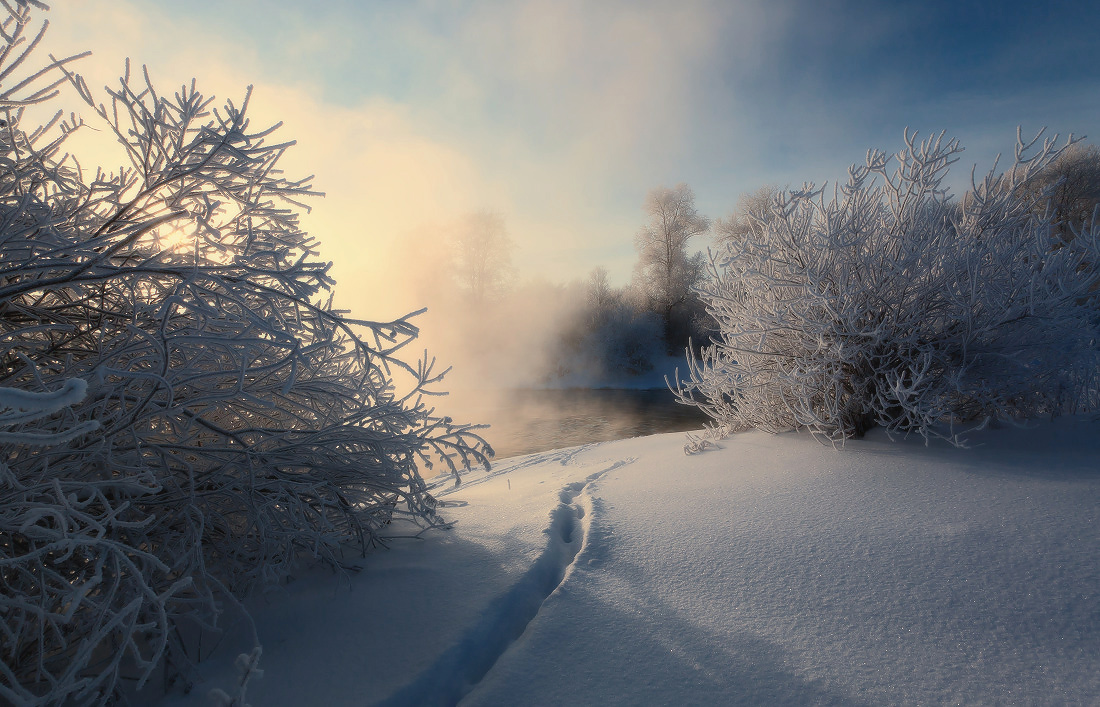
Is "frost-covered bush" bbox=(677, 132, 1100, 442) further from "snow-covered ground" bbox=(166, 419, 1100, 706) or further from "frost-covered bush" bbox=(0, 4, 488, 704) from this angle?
"frost-covered bush" bbox=(0, 4, 488, 704)

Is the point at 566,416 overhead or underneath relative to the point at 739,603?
overhead

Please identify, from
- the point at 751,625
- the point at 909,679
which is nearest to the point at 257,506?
the point at 751,625

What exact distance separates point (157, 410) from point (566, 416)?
1212 centimetres

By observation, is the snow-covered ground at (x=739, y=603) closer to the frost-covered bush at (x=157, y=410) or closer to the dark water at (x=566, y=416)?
the frost-covered bush at (x=157, y=410)

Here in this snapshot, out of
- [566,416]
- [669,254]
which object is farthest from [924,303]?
[669,254]

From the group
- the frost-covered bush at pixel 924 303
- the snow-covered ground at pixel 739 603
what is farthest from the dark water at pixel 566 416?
the snow-covered ground at pixel 739 603

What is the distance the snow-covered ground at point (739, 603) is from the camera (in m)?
1.38

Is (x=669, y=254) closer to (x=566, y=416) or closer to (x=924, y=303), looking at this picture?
(x=566, y=416)

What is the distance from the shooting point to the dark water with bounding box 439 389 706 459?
10172 millimetres

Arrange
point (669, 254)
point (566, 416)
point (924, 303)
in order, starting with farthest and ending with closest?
1. point (669, 254)
2. point (566, 416)
3. point (924, 303)

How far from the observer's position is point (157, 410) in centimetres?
A: 157

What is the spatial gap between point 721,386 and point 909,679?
2858 millimetres

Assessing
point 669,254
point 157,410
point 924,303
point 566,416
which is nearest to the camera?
point 157,410

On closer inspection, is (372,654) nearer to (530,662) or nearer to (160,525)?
(530,662)
